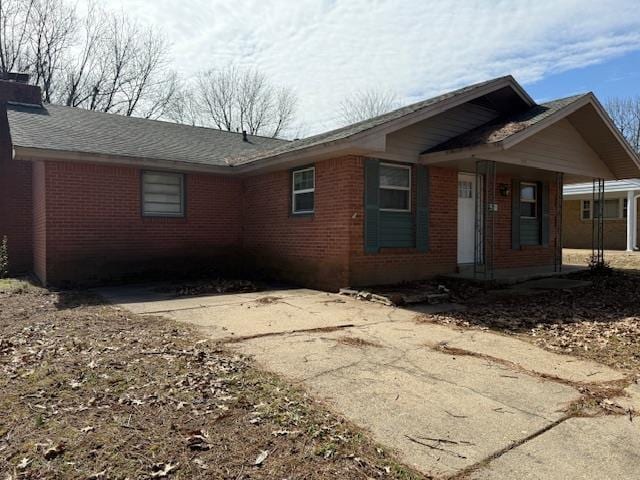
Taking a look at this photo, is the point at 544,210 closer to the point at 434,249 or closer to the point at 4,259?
the point at 434,249

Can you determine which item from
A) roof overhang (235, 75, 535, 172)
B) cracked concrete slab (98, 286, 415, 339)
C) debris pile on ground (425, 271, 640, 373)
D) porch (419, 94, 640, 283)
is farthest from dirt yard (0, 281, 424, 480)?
porch (419, 94, 640, 283)

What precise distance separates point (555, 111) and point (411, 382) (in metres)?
7.85

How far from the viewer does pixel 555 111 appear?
31.3ft

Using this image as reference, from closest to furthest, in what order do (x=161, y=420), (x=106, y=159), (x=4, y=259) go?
(x=161, y=420) → (x=106, y=159) → (x=4, y=259)

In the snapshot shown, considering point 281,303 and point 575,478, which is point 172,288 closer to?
point 281,303

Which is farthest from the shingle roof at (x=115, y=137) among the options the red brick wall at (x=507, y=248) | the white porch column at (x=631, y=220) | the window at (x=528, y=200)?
the white porch column at (x=631, y=220)

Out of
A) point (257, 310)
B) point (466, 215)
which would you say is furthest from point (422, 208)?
point (257, 310)

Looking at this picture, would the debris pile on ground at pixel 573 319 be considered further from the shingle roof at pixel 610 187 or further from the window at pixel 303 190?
the shingle roof at pixel 610 187

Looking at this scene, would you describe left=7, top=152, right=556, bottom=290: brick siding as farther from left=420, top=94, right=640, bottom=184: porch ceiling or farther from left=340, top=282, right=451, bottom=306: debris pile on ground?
left=420, top=94, right=640, bottom=184: porch ceiling

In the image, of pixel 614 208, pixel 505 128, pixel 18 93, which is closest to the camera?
pixel 505 128

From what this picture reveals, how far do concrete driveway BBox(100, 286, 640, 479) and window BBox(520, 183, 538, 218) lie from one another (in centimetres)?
693

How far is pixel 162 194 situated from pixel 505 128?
8.21 metres

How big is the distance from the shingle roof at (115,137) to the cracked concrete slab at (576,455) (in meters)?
9.98

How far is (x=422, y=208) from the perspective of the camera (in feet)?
32.8
